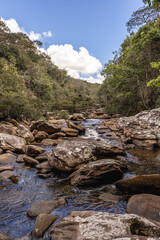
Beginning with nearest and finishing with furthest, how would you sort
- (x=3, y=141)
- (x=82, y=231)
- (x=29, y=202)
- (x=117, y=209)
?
(x=82, y=231) → (x=117, y=209) → (x=29, y=202) → (x=3, y=141)

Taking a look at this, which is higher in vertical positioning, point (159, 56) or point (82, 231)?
point (159, 56)

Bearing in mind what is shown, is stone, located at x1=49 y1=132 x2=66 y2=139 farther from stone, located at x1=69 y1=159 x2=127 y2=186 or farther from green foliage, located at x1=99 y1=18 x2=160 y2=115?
green foliage, located at x1=99 y1=18 x2=160 y2=115

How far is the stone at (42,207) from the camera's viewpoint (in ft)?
11.1

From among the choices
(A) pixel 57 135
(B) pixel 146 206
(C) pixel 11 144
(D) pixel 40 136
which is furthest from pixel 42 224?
(A) pixel 57 135

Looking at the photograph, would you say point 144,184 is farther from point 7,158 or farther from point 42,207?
point 7,158

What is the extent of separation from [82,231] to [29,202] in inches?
87.9

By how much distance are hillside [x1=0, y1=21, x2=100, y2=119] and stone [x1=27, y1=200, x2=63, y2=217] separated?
1071 centimetres

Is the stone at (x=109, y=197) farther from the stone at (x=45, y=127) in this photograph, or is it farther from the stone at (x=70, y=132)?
the stone at (x=45, y=127)

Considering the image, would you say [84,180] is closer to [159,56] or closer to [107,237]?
[107,237]

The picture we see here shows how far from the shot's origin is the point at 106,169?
15.7 ft

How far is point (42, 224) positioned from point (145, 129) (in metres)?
8.31

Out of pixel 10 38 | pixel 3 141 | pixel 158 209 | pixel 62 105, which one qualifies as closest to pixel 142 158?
pixel 158 209

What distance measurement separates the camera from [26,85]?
26391mm

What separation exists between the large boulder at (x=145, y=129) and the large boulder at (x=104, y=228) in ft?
22.4
